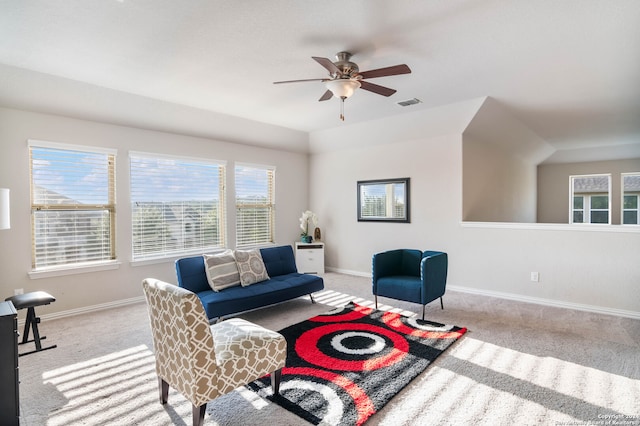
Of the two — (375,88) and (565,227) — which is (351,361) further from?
(565,227)

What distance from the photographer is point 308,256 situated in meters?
6.67

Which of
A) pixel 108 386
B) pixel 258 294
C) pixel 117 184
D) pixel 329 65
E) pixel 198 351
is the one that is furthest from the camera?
pixel 117 184

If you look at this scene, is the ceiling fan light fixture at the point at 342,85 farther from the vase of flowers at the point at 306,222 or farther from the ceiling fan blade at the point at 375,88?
the vase of flowers at the point at 306,222

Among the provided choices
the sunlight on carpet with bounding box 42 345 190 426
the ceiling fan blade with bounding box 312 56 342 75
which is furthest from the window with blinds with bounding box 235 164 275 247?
the ceiling fan blade with bounding box 312 56 342 75

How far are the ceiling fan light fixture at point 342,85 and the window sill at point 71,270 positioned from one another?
369 centimetres

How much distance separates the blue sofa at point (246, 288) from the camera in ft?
12.1

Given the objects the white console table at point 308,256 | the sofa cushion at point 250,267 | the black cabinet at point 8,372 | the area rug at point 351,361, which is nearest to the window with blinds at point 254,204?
the white console table at point 308,256

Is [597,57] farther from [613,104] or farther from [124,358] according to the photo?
[124,358]

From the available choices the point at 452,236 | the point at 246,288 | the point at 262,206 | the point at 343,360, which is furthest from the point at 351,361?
the point at 262,206

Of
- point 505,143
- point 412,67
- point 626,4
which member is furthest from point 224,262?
point 505,143

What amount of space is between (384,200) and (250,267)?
9.68 feet

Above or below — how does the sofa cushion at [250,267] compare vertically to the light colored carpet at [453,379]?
above

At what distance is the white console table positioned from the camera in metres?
6.66

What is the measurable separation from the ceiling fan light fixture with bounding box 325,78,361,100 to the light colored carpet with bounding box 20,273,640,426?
256 centimetres
